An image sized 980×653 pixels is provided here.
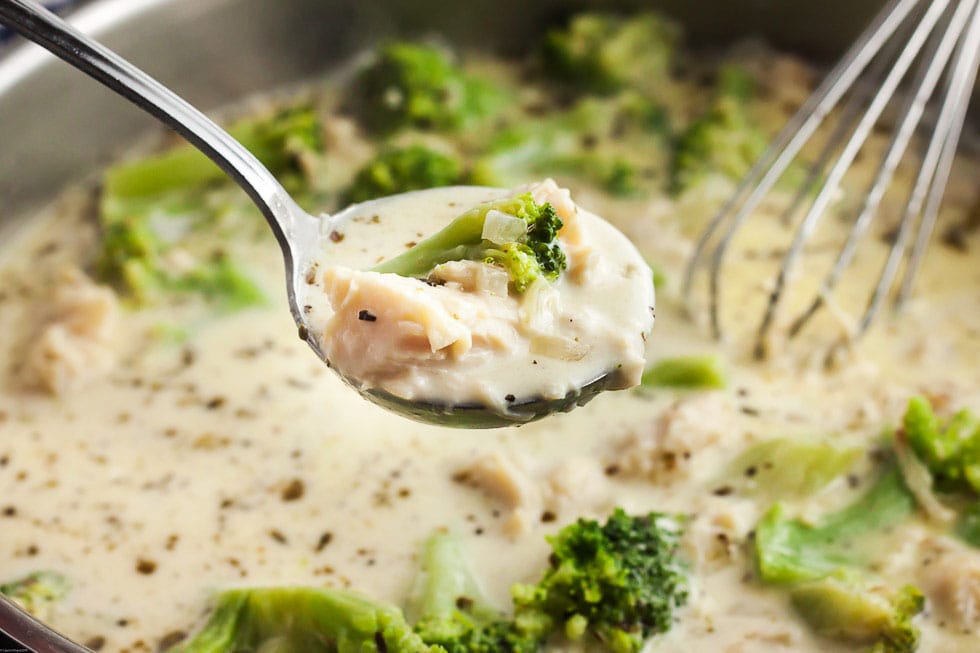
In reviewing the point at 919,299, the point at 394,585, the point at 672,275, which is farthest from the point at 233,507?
the point at 919,299

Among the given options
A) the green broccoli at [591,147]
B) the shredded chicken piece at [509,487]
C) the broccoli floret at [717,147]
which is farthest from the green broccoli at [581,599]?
the broccoli floret at [717,147]

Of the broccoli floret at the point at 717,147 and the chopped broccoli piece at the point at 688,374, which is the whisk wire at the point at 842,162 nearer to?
the chopped broccoli piece at the point at 688,374

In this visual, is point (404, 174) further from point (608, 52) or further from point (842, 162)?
point (842, 162)

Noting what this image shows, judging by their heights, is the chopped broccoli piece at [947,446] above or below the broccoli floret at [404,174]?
below

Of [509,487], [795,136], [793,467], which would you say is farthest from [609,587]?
[795,136]

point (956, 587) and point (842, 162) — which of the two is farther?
point (842, 162)

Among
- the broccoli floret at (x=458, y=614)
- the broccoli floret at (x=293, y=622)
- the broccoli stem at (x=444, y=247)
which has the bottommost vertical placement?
the broccoli floret at (x=293, y=622)
